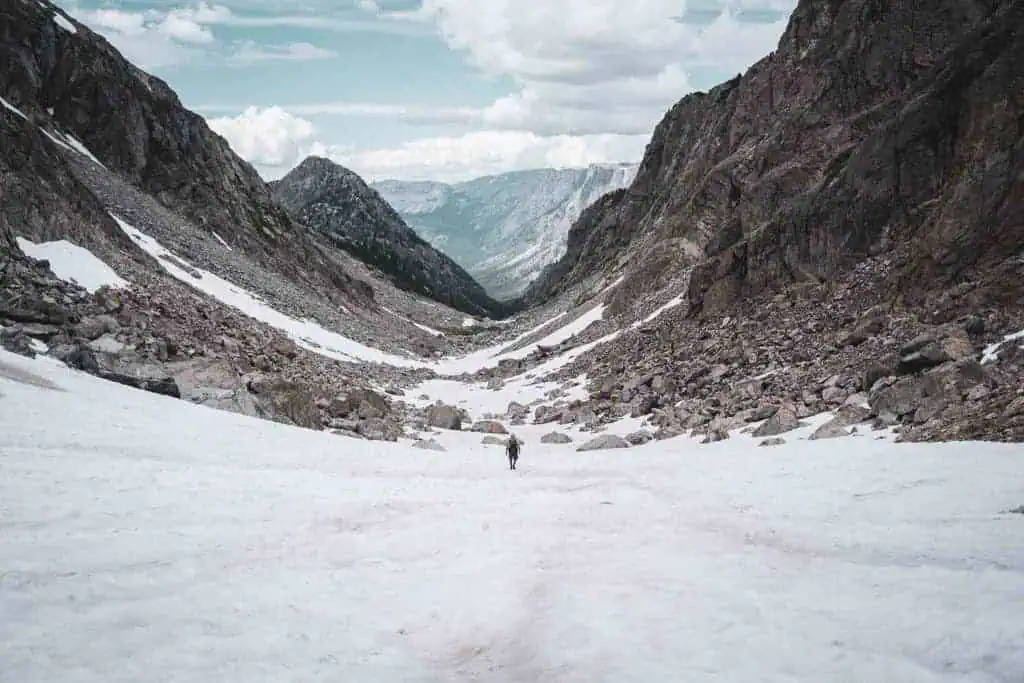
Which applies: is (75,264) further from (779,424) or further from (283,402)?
(779,424)

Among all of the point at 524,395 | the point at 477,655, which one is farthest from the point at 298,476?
the point at 524,395

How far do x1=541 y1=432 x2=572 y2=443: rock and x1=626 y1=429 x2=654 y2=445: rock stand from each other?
342 cm

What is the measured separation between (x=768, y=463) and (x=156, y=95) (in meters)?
92.2

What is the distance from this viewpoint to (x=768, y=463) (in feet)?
58.6

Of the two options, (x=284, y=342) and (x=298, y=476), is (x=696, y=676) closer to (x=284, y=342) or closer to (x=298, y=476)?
(x=298, y=476)

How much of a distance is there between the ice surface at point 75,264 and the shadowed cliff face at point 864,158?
32.5 metres

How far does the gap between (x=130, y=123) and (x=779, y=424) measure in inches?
3078

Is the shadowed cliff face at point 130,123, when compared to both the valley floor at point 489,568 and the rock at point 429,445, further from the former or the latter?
the valley floor at point 489,568

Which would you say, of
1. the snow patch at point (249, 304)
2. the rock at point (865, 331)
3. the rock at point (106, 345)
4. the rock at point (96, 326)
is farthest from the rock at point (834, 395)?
the snow patch at point (249, 304)

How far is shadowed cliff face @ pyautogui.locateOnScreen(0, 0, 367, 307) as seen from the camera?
2650 inches

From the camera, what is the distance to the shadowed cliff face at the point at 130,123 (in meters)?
67.3

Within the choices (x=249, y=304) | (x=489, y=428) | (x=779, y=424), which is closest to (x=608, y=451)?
(x=779, y=424)

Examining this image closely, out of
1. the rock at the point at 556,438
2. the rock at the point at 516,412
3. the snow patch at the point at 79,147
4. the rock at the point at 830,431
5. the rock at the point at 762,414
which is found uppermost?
the snow patch at the point at 79,147

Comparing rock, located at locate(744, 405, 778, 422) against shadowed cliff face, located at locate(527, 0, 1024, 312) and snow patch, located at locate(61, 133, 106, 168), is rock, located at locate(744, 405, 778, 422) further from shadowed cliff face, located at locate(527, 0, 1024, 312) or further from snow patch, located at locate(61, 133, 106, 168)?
snow patch, located at locate(61, 133, 106, 168)
